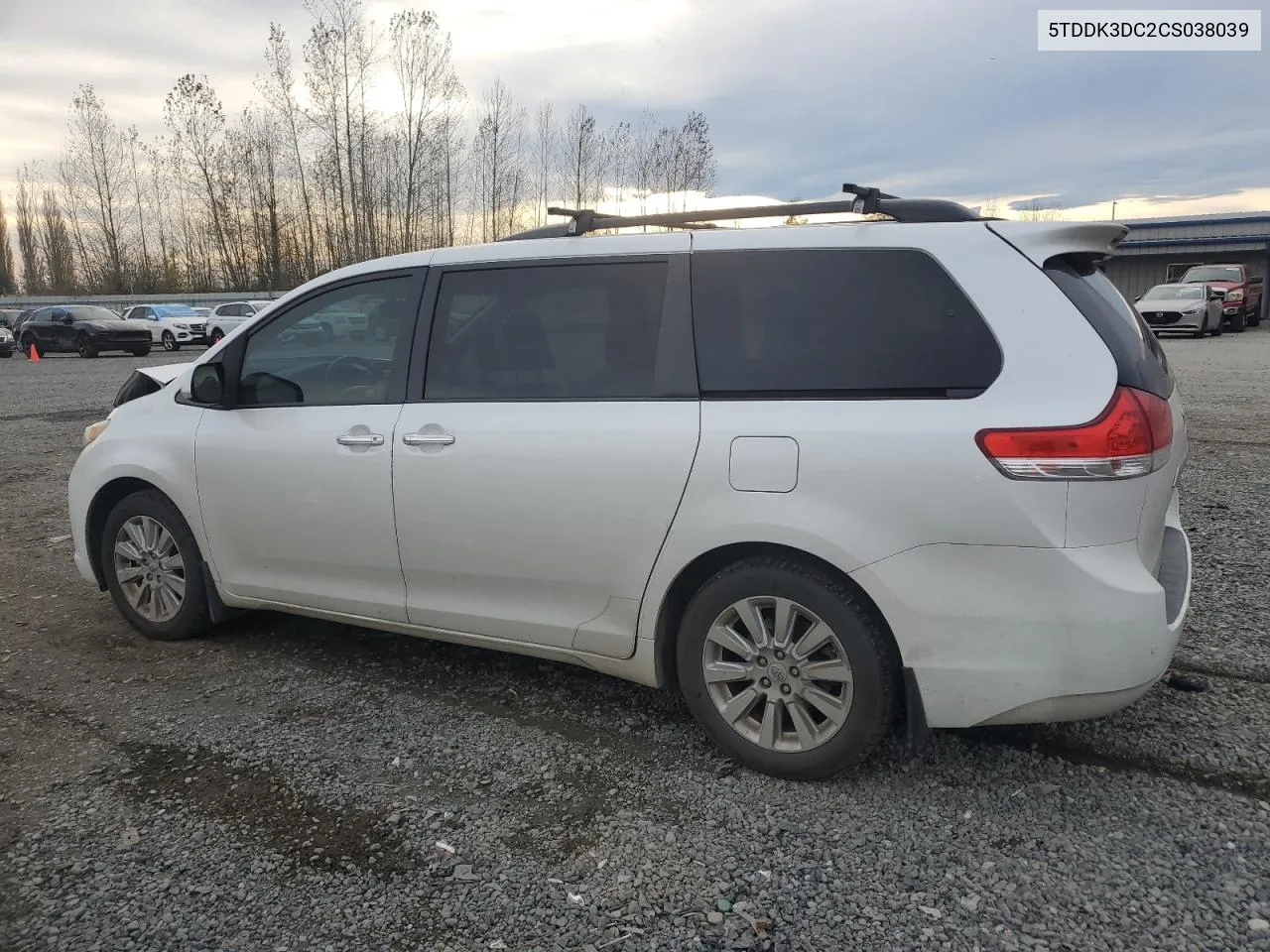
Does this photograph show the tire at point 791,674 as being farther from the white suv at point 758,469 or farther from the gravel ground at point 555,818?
the gravel ground at point 555,818

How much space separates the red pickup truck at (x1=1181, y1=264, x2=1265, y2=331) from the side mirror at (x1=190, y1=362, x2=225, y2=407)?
3228cm

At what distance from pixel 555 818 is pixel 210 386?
2502 millimetres

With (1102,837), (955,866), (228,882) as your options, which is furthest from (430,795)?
(1102,837)

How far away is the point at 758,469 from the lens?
9.72 feet

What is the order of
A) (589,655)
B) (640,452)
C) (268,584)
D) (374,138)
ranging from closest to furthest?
1. (640,452)
2. (589,655)
3. (268,584)
4. (374,138)

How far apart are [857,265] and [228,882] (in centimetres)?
265

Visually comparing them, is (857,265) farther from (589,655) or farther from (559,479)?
(589,655)

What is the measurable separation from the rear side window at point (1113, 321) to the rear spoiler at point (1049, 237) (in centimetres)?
3

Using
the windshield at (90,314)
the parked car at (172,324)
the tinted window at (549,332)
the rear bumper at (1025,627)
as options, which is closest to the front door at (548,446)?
the tinted window at (549,332)

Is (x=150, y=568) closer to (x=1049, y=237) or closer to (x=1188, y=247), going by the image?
(x=1049, y=237)

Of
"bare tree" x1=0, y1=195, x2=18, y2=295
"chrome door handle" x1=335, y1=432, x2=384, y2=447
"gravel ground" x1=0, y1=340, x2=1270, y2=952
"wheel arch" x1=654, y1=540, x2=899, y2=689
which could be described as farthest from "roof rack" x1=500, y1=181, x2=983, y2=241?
"bare tree" x1=0, y1=195, x2=18, y2=295

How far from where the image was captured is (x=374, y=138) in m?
40.2

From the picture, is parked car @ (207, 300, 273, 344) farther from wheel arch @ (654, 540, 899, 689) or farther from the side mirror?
wheel arch @ (654, 540, 899, 689)

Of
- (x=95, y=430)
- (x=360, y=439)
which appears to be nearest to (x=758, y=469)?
(x=360, y=439)
